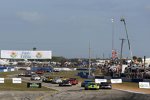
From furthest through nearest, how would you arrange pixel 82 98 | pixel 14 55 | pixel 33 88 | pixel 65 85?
pixel 14 55 → pixel 65 85 → pixel 33 88 → pixel 82 98

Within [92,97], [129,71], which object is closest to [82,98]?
[92,97]

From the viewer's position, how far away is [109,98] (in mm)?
50906

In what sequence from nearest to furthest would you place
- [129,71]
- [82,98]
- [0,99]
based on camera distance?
[0,99]
[82,98]
[129,71]

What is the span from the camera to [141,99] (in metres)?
51.2

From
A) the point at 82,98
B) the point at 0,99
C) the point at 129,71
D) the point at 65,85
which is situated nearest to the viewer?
the point at 0,99

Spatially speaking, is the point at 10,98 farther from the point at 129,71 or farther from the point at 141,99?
the point at 129,71

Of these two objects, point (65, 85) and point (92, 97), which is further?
point (65, 85)

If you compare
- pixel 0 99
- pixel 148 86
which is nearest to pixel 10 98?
pixel 0 99

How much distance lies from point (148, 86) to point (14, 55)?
91.6 metres

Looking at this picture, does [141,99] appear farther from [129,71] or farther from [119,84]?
[129,71]

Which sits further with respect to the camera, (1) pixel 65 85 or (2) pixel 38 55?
(2) pixel 38 55

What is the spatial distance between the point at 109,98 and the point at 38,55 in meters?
Result: 108

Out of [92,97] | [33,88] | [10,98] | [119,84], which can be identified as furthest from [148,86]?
[10,98]

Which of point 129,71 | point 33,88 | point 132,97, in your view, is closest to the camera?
point 132,97
